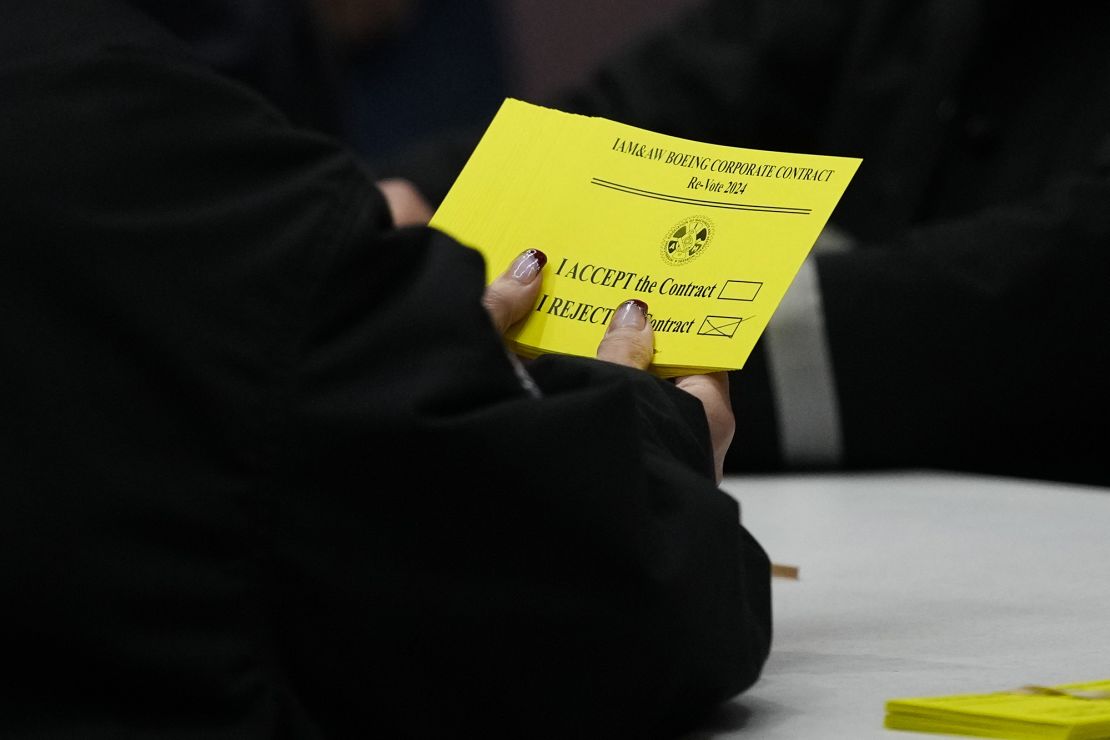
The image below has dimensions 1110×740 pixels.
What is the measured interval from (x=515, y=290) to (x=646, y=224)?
0.07 meters

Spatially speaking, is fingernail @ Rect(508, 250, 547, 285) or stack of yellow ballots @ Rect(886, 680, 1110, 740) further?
fingernail @ Rect(508, 250, 547, 285)

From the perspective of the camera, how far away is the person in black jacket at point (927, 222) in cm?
108

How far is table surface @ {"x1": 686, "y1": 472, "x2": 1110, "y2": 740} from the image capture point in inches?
25.1

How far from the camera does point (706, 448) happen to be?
24.6 inches

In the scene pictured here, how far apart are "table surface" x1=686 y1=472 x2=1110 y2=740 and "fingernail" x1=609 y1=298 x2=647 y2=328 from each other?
0.53 feet

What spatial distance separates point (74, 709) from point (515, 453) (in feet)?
0.51

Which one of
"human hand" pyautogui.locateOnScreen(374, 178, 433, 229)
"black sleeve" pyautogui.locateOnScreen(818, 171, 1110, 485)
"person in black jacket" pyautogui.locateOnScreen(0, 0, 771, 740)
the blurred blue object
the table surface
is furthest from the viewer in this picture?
the blurred blue object

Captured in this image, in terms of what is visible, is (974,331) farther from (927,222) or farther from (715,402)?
(715,402)

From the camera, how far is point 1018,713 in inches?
21.7

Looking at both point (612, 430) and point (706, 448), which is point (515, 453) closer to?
point (612, 430)

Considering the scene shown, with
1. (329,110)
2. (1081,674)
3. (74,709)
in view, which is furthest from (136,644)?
(329,110)

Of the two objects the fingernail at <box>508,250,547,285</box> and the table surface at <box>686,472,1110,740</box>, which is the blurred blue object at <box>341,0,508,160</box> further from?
the fingernail at <box>508,250,547,285</box>

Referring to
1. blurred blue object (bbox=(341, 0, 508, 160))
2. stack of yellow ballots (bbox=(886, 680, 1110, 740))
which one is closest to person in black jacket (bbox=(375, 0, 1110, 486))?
stack of yellow ballots (bbox=(886, 680, 1110, 740))

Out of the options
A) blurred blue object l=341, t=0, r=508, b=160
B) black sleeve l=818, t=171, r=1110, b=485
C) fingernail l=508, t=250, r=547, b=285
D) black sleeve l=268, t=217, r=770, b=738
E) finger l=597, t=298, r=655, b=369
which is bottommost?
black sleeve l=268, t=217, r=770, b=738
